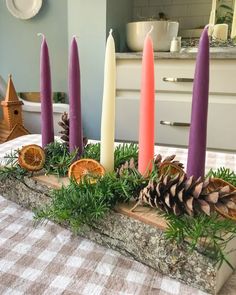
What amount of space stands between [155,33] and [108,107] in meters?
1.44

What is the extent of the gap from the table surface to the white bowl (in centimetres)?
150

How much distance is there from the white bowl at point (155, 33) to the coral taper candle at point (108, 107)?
1416 mm

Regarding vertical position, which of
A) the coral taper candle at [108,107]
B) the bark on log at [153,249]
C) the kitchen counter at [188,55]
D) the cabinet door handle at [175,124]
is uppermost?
the kitchen counter at [188,55]

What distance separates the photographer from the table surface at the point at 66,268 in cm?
30

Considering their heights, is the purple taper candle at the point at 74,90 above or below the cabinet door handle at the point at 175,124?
above

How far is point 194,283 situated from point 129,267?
0.07m

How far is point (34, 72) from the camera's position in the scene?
2.21 meters

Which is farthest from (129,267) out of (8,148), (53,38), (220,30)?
(53,38)

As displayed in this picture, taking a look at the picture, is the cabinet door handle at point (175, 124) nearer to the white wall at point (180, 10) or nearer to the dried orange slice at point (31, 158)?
the white wall at point (180, 10)

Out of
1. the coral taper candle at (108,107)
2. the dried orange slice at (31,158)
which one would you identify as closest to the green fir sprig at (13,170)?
the dried orange slice at (31,158)

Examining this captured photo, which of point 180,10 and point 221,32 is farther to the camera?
point 180,10

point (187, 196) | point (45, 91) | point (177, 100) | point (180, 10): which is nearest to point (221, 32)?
point (180, 10)

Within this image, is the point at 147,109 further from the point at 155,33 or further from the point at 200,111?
the point at 155,33

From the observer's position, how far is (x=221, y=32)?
5.87 feet
